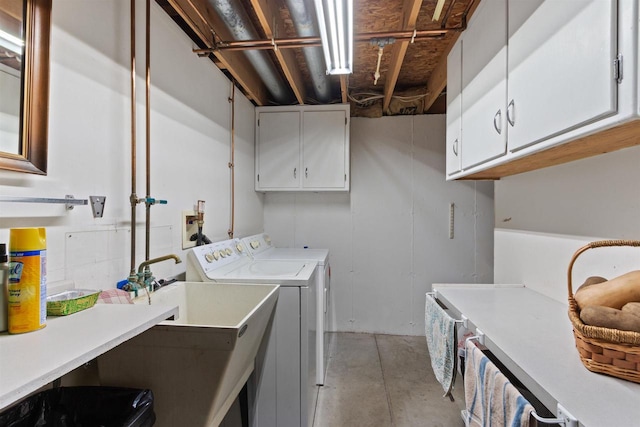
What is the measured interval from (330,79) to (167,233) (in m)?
2.10

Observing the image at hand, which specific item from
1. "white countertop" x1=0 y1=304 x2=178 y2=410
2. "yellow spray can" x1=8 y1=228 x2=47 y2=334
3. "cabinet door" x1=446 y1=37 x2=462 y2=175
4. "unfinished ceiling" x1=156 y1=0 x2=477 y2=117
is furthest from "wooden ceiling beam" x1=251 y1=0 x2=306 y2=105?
"white countertop" x1=0 y1=304 x2=178 y2=410

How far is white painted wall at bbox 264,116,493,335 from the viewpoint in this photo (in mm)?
3244

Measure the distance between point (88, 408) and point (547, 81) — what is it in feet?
6.44

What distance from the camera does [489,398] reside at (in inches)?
36.6

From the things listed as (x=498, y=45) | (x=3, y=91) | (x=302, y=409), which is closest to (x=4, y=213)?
(x=3, y=91)

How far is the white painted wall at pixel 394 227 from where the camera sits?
324 cm

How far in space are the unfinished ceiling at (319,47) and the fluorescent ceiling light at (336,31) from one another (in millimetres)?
220

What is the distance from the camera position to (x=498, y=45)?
142cm

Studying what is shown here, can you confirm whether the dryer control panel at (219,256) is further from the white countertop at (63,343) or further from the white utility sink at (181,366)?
the white countertop at (63,343)

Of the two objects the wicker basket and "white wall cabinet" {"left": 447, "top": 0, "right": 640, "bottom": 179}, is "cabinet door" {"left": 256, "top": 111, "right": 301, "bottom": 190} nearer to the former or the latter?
"white wall cabinet" {"left": 447, "top": 0, "right": 640, "bottom": 179}

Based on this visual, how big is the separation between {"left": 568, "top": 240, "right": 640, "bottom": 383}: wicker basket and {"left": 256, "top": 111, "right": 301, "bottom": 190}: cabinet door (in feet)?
8.40

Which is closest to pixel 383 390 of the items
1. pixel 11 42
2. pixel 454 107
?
pixel 454 107

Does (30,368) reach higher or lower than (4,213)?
lower

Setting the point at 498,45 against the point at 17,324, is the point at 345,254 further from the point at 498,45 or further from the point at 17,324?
the point at 17,324
